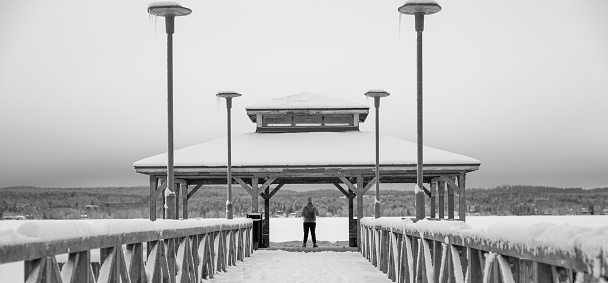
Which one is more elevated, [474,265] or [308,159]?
[308,159]

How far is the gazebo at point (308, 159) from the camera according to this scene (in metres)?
25.1

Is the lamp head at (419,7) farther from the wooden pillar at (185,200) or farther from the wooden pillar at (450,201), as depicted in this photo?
the wooden pillar at (185,200)

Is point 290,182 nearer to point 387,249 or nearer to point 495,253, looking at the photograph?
point 387,249

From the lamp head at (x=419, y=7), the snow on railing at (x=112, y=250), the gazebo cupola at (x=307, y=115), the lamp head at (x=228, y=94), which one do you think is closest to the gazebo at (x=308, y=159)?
the gazebo cupola at (x=307, y=115)

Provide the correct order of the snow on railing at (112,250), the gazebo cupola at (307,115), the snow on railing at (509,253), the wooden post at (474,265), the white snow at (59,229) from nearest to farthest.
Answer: the snow on railing at (509,253) → the white snow at (59,229) → the snow on railing at (112,250) → the wooden post at (474,265) → the gazebo cupola at (307,115)

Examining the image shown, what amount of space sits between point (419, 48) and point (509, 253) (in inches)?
388

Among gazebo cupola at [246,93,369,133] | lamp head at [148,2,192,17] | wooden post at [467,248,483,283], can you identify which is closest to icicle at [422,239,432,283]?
wooden post at [467,248,483,283]

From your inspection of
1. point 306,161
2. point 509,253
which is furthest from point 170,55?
point 509,253

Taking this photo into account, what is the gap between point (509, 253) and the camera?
4.94 m

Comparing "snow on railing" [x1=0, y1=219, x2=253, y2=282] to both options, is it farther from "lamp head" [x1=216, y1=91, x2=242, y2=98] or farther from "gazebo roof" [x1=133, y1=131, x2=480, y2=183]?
"gazebo roof" [x1=133, y1=131, x2=480, y2=183]

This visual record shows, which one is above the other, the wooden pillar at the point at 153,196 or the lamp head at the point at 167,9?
the lamp head at the point at 167,9

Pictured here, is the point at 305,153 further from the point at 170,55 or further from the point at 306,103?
the point at 170,55

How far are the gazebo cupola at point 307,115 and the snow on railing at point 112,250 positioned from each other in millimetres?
18250

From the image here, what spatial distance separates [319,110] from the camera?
31.3 metres
